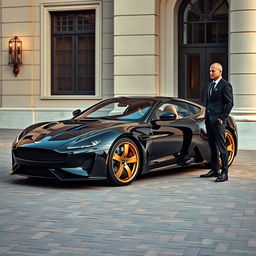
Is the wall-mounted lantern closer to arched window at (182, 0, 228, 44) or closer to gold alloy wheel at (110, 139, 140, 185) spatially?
arched window at (182, 0, 228, 44)

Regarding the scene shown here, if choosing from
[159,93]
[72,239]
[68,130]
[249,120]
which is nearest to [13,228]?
[72,239]

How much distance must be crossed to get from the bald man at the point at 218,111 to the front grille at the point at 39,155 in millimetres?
2408

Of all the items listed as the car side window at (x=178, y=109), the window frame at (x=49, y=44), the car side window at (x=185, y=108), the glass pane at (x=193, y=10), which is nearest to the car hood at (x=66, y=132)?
the car side window at (x=178, y=109)

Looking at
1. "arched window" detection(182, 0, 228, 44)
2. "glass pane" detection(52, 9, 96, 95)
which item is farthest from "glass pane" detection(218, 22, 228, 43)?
"glass pane" detection(52, 9, 96, 95)

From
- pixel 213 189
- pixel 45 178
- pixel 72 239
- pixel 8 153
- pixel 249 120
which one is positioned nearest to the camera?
pixel 72 239

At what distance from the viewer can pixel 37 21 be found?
62.4 feet

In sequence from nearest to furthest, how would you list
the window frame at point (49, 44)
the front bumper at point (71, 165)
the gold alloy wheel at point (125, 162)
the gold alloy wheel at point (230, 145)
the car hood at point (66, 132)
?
the front bumper at point (71, 165) → the car hood at point (66, 132) → the gold alloy wheel at point (125, 162) → the gold alloy wheel at point (230, 145) → the window frame at point (49, 44)

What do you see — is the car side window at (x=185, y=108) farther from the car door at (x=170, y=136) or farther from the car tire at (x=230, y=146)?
the car tire at (x=230, y=146)

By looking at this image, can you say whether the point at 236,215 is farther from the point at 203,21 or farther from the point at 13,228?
the point at 203,21

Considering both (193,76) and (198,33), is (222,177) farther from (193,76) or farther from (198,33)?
(198,33)

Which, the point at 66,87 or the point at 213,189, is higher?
the point at 66,87

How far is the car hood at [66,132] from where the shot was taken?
8.54m

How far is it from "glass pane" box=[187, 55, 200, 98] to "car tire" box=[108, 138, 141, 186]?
29.9 ft

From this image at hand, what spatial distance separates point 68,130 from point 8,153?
4423 millimetres
